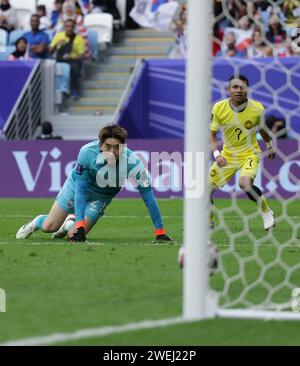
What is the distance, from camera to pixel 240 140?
42.8ft

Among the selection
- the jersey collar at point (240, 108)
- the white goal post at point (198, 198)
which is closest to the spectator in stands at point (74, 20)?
the jersey collar at point (240, 108)

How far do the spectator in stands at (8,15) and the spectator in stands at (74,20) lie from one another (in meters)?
1.08

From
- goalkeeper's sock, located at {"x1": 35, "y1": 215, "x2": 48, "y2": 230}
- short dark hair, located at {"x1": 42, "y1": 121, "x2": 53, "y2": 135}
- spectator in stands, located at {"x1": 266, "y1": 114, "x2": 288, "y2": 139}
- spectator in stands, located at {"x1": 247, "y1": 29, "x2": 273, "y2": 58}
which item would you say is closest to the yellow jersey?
goalkeeper's sock, located at {"x1": 35, "y1": 215, "x2": 48, "y2": 230}

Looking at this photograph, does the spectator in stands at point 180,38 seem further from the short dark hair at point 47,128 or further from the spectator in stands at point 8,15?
the spectator in stands at point 8,15

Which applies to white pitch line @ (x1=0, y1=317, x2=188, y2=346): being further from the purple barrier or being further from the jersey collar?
the purple barrier

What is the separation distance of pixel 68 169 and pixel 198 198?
13051 mm

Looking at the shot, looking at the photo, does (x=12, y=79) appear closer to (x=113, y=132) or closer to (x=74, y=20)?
(x=74, y=20)

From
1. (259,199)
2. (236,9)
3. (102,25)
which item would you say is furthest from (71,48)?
(259,199)

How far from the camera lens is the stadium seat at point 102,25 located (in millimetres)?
Answer: 23734

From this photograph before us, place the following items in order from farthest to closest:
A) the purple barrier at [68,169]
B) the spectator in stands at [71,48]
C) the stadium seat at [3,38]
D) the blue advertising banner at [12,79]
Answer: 1. the stadium seat at [3,38]
2. the spectator in stands at [71,48]
3. the blue advertising banner at [12,79]
4. the purple barrier at [68,169]

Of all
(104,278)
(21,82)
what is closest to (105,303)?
(104,278)

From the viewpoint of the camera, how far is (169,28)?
74.6ft

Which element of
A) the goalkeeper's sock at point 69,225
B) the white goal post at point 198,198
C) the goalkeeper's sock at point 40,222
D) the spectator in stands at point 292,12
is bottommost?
the white goal post at point 198,198
